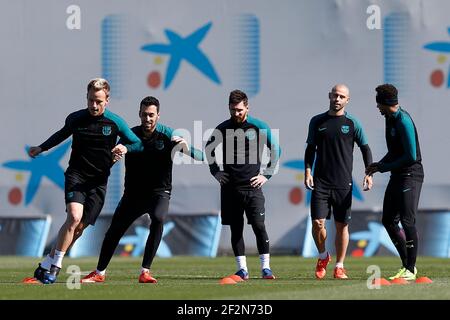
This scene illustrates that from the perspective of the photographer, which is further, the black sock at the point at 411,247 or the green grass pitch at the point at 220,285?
the black sock at the point at 411,247

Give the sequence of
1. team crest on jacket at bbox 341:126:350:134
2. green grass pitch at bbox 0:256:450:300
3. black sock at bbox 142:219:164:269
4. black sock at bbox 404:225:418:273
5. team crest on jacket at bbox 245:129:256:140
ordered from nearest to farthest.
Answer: green grass pitch at bbox 0:256:450:300 < black sock at bbox 142:219:164:269 < black sock at bbox 404:225:418:273 < team crest on jacket at bbox 245:129:256:140 < team crest on jacket at bbox 341:126:350:134

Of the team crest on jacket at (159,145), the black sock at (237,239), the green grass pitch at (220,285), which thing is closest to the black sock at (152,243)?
the green grass pitch at (220,285)

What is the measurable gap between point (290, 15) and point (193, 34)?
6.23ft

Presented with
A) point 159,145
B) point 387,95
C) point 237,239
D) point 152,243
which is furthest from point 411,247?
point 159,145

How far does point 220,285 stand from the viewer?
1291 centimetres

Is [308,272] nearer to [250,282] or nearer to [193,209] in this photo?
[250,282]

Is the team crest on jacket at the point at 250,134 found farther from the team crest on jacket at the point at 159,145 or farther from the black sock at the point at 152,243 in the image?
the black sock at the point at 152,243

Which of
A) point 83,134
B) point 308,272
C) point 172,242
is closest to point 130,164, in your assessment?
point 83,134

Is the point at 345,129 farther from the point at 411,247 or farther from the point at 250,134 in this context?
the point at 411,247

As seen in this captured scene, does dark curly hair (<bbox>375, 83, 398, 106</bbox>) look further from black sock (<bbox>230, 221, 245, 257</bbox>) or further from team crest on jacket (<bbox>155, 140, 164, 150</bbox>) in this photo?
team crest on jacket (<bbox>155, 140, 164, 150</bbox>)

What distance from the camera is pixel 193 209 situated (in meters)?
22.9

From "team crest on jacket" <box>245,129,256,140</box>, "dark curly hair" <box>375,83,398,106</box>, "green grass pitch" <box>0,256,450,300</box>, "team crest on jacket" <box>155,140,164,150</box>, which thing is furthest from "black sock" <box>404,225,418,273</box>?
"team crest on jacket" <box>155,140,164,150</box>

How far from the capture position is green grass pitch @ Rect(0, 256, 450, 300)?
1122cm

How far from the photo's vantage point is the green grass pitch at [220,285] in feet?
36.8
